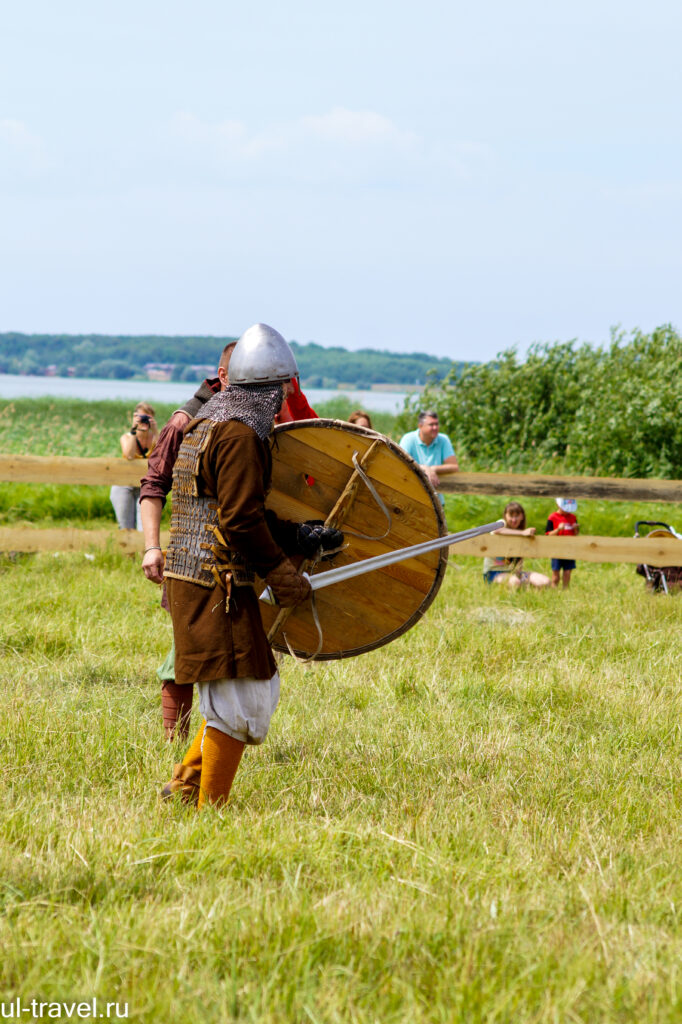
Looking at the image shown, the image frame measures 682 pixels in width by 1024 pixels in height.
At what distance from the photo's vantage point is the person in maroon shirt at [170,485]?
4070 millimetres

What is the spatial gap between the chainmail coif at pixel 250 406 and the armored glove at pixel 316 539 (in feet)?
1.25

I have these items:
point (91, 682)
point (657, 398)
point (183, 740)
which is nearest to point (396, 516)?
point (183, 740)

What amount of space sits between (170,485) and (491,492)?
18.7ft

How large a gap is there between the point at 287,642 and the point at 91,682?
6.58 ft

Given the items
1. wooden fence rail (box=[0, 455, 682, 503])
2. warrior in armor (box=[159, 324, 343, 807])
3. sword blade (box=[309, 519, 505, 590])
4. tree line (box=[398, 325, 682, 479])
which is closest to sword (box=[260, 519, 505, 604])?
sword blade (box=[309, 519, 505, 590])

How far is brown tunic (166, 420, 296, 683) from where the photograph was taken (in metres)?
3.32

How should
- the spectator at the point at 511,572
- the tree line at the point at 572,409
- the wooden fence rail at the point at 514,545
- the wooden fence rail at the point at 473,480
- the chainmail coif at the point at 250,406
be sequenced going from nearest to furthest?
1. the chainmail coif at the point at 250,406
2. the spectator at the point at 511,572
3. the wooden fence rail at the point at 514,545
4. the wooden fence rail at the point at 473,480
5. the tree line at the point at 572,409

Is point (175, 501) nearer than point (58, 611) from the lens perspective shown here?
Yes

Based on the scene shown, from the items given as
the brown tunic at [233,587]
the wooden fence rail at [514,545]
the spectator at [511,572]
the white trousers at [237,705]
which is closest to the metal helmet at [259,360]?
the brown tunic at [233,587]

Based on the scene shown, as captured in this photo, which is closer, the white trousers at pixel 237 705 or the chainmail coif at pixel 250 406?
the chainmail coif at pixel 250 406

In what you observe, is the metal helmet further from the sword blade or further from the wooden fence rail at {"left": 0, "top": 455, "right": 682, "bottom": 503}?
the wooden fence rail at {"left": 0, "top": 455, "right": 682, "bottom": 503}

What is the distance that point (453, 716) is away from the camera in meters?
4.94

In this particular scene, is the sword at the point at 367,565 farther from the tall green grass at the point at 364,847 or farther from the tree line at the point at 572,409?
the tree line at the point at 572,409

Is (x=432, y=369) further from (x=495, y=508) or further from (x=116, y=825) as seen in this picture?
(x=116, y=825)
